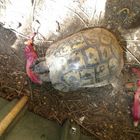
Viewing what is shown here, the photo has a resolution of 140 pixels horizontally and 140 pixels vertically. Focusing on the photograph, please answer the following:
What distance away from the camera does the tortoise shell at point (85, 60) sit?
1969 millimetres

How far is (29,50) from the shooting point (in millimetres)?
2268

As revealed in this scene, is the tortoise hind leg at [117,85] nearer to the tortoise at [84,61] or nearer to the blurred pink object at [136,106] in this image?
the blurred pink object at [136,106]

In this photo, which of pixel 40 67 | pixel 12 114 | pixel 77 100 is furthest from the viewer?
pixel 77 100

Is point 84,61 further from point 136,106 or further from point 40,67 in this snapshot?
point 136,106

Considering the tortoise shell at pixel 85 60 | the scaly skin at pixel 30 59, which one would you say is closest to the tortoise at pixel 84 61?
the tortoise shell at pixel 85 60

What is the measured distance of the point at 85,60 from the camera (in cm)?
196

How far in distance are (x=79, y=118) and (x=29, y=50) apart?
1.94 feet

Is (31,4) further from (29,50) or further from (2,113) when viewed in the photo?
(2,113)

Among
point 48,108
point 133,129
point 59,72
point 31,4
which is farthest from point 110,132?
point 31,4

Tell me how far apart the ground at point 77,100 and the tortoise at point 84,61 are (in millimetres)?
245

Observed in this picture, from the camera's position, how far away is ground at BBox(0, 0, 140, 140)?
7.60 feet

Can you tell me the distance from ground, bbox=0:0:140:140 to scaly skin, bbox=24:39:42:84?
70mm

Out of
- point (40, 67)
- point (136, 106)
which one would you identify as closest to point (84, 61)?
point (40, 67)

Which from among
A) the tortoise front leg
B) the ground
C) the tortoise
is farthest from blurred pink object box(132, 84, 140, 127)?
the tortoise front leg
